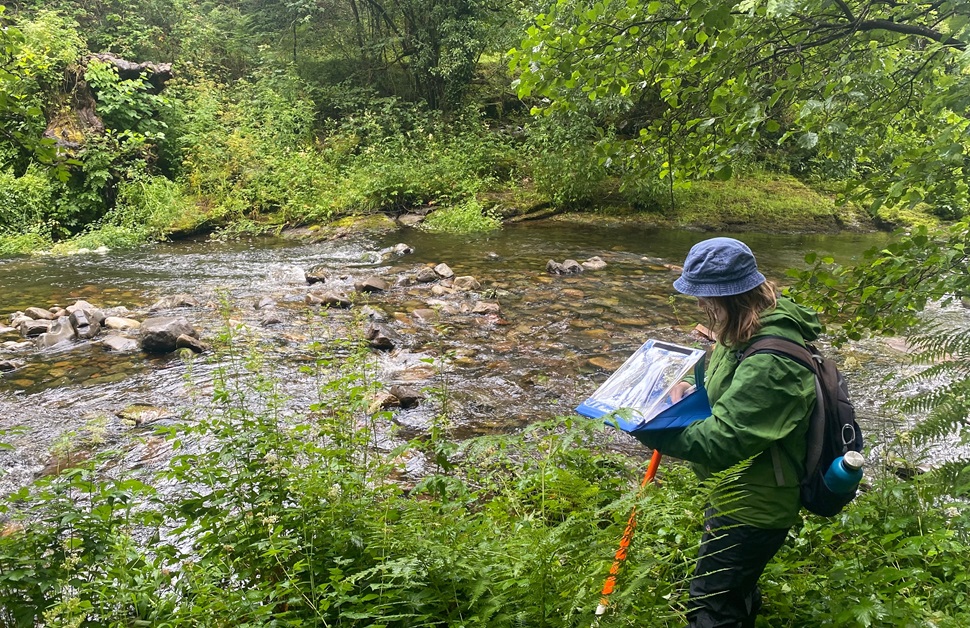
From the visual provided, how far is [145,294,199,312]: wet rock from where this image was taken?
1008 centimetres

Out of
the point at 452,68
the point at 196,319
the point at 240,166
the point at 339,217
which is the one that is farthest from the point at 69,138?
the point at 452,68

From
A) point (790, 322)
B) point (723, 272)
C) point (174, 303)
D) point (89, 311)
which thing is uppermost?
point (723, 272)

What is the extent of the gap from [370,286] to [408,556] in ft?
29.7

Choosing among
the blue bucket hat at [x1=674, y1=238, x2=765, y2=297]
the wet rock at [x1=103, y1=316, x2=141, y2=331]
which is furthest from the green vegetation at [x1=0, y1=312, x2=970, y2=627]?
the wet rock at [x1=103, y1=316, x2=141, y2=331]

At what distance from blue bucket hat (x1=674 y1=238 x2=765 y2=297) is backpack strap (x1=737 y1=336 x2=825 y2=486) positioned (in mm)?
251

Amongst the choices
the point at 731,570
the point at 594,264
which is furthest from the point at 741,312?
the point at 594,264

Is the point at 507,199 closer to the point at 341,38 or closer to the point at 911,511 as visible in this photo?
the point at 341,38

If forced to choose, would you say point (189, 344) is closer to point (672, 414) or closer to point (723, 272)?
point (672, 414)

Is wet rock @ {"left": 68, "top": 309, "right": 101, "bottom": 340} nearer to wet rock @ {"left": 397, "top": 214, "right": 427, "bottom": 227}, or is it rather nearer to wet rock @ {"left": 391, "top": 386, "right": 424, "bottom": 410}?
wet rock @ {"left": 391, "top": 386, "right": 424, "bottom": 410}

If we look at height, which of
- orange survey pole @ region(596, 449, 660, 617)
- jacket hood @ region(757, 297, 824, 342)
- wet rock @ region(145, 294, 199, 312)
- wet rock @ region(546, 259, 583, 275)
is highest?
jacket hood @ region(757, 297, 824, 342)

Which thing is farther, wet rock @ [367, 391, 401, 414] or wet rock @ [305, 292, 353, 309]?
wet rock @ [305, 292, 353, 309]

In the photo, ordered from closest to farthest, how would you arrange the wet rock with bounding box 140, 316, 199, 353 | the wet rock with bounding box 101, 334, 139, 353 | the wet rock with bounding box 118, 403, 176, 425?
1. the wet rock with bounding box 118, 403, 176, 425
2. the wet rock with bounding box 140, 316, 199, 353
3. the wet rock with bounding box 101, 334, 139, 353

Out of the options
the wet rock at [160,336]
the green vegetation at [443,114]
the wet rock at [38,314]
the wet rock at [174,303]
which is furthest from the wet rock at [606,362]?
the wet rock at [38,314]

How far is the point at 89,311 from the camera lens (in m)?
9.16
